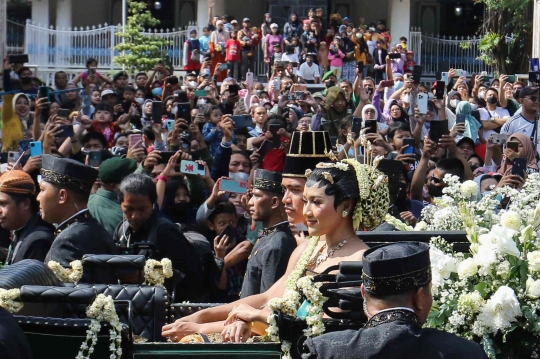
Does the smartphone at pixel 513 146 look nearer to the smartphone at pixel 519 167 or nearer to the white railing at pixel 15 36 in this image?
the smartphone at pixel 519 167

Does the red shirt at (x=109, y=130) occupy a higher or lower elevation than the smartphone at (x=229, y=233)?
higher

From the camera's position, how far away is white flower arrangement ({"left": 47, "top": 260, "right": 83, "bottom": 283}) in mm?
5652

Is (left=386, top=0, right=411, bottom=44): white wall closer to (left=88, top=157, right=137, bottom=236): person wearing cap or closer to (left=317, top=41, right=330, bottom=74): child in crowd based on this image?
(left=317, top=41, right=330, bottom=74): child in crowd

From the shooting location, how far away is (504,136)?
34.4ft

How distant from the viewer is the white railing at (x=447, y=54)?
27547 millimetres

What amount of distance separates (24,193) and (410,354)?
3958 mm

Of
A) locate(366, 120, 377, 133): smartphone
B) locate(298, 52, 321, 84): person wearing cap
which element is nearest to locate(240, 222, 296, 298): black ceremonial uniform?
locate(366, 120, 377, 133): smartphone

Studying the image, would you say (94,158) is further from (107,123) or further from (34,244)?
(34,244)

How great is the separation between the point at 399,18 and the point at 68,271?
25357 mm

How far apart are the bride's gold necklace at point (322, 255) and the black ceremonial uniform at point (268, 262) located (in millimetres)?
758

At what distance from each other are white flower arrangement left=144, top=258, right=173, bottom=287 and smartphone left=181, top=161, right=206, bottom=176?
3231 millimetres

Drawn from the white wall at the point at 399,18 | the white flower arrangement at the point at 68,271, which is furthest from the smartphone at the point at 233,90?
the white wall at the point at 399,18

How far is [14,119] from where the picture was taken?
42.5 feet

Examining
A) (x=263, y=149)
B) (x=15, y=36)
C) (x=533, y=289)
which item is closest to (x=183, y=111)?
(x=263, y=149)
